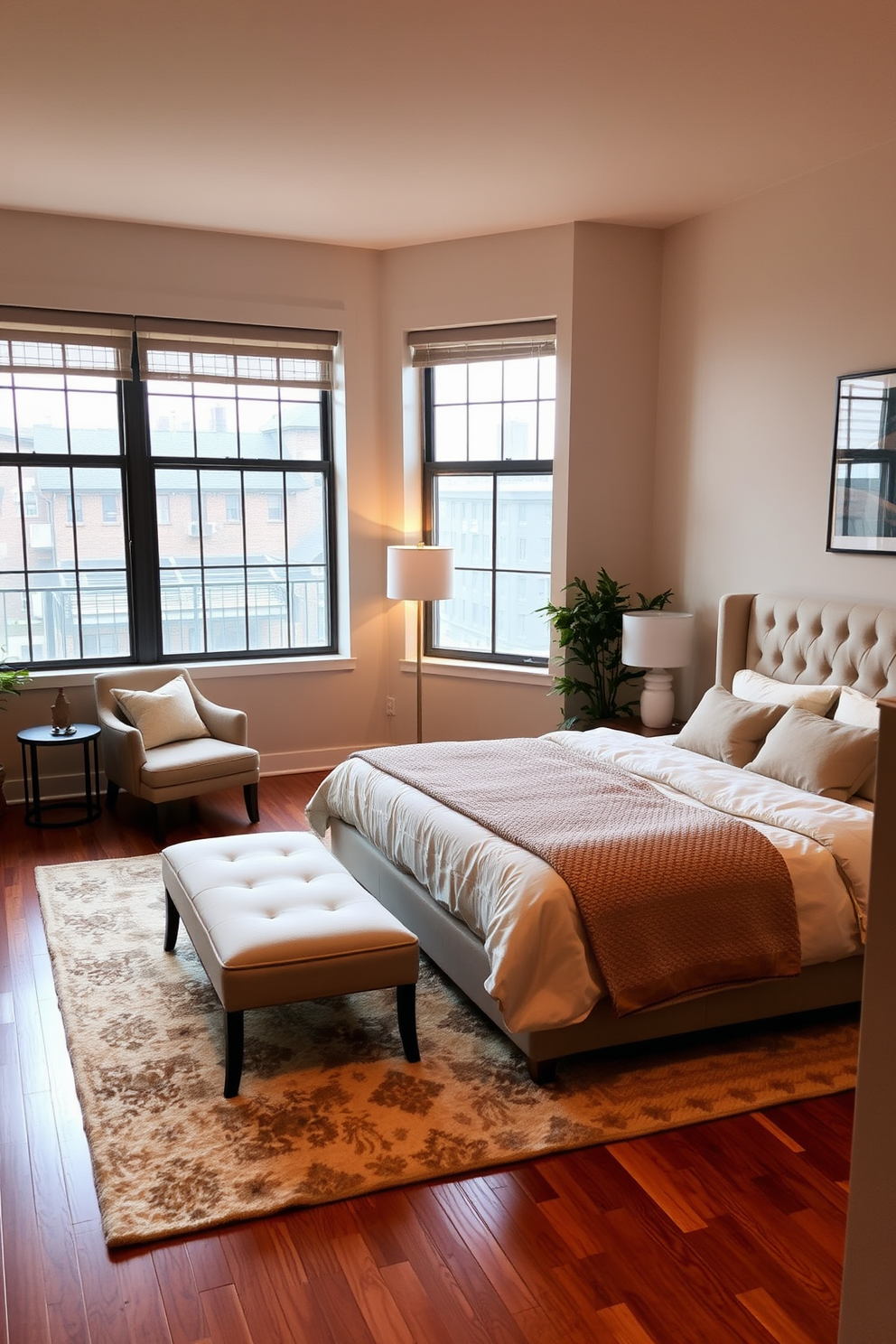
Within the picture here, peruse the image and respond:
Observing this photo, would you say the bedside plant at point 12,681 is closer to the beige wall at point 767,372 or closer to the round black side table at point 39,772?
the round black side table at point 39,772

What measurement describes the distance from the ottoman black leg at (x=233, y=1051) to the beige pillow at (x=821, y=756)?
208cm

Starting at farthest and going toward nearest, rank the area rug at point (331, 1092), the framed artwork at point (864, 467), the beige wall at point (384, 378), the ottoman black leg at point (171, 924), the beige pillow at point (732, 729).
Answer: the beige wall at point (384, 378) → the framed artwork at point (864, 467) → the beige pillow at point (732, 729) → the ottoman black leg at point (171, 924) → the area rug at point (331, 1092)

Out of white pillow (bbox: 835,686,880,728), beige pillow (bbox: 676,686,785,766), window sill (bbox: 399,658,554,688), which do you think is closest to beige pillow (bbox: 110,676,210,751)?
window sill (bbox: 399,658,554,688)

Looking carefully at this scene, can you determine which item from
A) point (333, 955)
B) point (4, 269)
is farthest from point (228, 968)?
point (4, 269)

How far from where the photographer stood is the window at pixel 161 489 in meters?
5.71

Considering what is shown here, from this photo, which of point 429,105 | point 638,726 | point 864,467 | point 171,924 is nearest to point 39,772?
point 171,924

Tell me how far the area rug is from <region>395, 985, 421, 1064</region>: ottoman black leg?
3cm

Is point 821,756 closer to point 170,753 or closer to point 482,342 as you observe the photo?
point 170,753

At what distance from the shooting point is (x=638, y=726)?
5426mm

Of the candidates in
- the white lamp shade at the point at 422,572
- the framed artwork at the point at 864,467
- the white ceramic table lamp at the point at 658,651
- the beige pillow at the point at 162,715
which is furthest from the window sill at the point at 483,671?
the framed artwork at the point at 864,467

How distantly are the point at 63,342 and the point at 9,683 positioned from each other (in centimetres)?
186

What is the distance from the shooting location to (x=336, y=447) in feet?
21.1

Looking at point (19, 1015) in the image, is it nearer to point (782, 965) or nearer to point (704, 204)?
point (782, 965)

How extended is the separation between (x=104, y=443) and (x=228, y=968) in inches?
155
